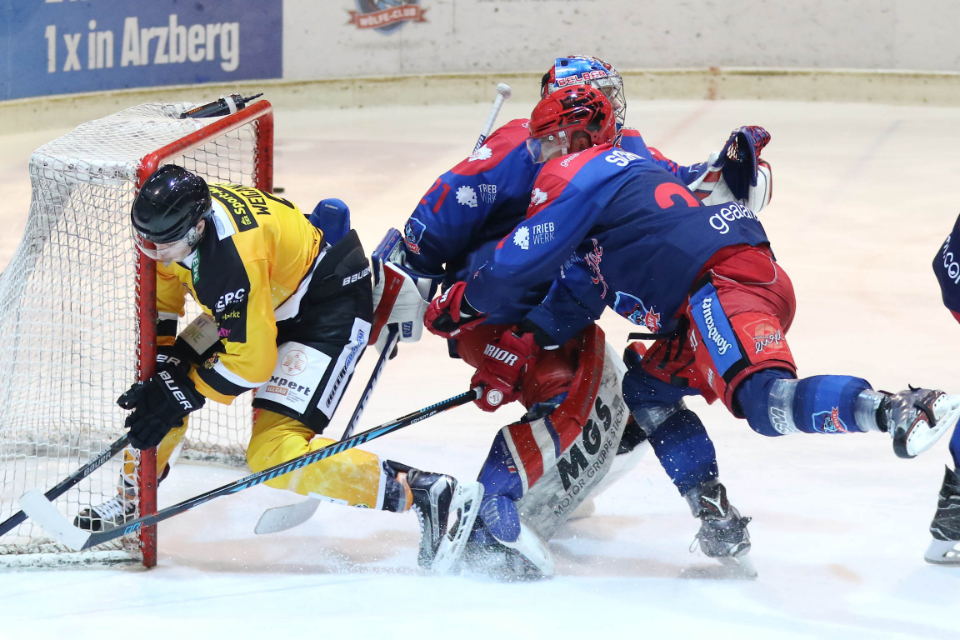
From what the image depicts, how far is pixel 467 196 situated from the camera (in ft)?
9.82

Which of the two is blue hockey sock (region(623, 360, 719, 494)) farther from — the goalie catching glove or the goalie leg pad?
the goalie catching glove

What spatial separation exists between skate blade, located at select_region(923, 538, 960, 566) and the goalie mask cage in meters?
1.93

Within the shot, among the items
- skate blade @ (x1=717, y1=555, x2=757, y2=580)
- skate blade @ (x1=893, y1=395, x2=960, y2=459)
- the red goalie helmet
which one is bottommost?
skate blade @ (x1=717, y1=555, x2=757, y2=580)

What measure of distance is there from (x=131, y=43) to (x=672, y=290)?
6135mm

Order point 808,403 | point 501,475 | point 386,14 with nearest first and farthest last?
1. point 808,403
2. point 501,475
3. point 386,14

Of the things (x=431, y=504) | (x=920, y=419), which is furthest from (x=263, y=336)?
(x=920, y=419)

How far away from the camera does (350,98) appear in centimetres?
828

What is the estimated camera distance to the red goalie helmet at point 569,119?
8.79 feet

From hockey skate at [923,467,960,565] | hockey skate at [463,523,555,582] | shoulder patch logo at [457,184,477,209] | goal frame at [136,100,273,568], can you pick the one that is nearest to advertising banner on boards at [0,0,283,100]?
goal frame at [136,100,273,568]

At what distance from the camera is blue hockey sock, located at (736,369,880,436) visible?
2.08 metres

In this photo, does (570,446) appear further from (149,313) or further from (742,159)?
(149,313)

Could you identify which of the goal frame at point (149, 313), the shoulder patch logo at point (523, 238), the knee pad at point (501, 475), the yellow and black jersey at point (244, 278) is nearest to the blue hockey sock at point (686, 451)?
the knee pad at point (501, 475)

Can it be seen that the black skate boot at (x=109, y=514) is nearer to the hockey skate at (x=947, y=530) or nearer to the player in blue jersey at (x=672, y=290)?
the player in blue jersey at (x=672, y=290)

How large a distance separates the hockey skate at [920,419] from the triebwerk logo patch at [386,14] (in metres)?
6.85
